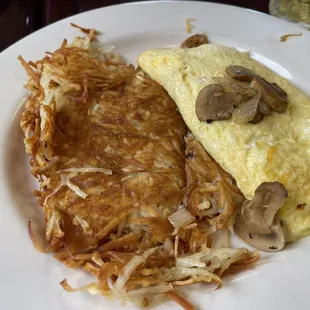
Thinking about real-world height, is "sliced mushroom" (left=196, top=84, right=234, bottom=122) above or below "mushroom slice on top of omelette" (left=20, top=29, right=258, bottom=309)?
above

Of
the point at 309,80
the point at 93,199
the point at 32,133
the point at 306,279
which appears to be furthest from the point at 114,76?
the point at 306,279

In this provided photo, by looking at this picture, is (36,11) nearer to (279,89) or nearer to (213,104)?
(213,104)

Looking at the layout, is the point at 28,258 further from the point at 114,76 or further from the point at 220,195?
the point at 114,76

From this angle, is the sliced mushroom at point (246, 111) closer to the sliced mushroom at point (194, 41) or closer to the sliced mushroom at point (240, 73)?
the sliced mushroom at point (240, 73)

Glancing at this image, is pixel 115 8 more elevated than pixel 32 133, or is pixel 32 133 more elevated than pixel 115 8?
pixel 115 8

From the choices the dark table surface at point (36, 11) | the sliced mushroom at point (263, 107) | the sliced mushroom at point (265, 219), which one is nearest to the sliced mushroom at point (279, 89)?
the sliced mushroom at point (263, 107)

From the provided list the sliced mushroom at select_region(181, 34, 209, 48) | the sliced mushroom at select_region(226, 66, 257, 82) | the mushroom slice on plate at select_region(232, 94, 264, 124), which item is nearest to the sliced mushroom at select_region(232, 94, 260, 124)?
the mushroom slice on plate at select_region(232, 94, 264, 124)

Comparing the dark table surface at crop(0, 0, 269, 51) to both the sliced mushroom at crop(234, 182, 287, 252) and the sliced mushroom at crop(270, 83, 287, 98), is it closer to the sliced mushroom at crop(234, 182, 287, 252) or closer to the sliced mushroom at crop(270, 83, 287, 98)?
the sliced mushroom at crop(270, 83, 287, 98)

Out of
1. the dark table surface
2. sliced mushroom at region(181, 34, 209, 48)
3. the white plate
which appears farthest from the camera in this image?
the dark table surface
